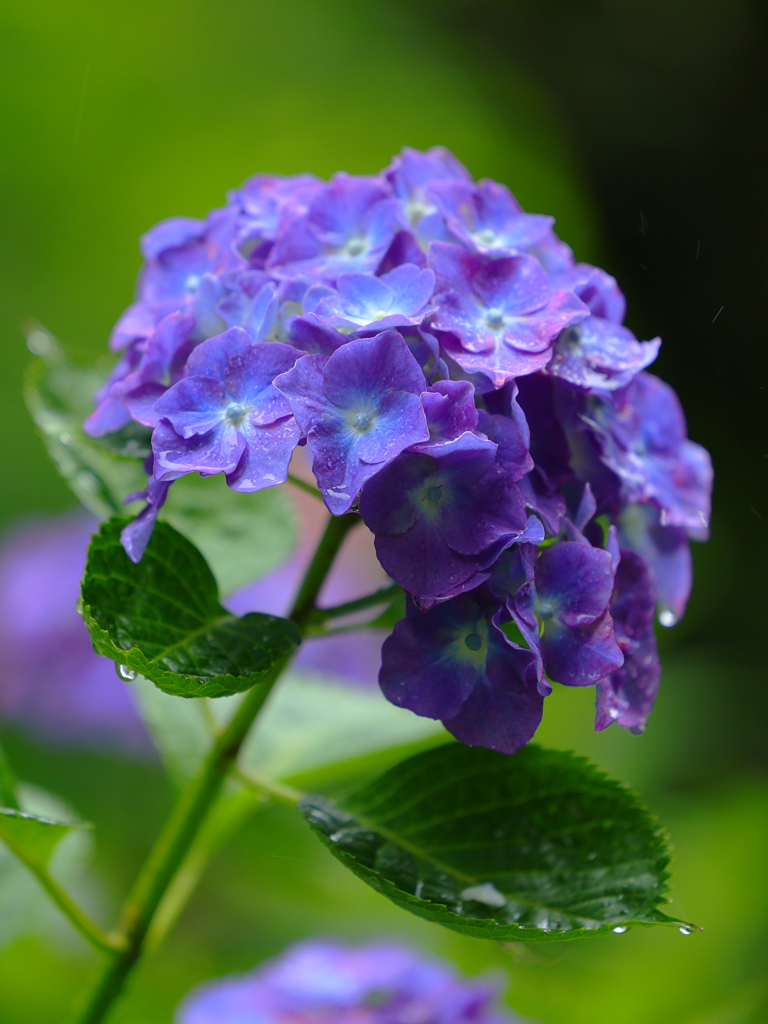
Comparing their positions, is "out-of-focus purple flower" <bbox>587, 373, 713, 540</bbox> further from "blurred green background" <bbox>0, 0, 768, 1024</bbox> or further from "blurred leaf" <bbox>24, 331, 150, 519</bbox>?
"blurred green background" <bbox>0, 0, 768, 1024</bbox>

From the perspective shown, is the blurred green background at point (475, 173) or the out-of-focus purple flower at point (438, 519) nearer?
the out-of-focus purple flower at point (438, 519)

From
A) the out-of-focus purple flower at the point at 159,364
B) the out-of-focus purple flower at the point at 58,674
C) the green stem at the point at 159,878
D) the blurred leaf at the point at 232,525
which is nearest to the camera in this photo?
the out-of-focus purple flower at the point at 159,364

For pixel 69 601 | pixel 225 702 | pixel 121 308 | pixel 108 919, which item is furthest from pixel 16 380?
pixel 225 702

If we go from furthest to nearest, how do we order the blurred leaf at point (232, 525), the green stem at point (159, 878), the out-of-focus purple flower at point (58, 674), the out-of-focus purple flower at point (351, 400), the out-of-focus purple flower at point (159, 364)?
the out-of-focus purple flower at point (58, 674) → the blurred leaf at point (232, 525) → the green stem at point (159, 878) → the out-of-focus purple flower at point (159, 364) → the out-of-focus purple flower at point (351, 400)

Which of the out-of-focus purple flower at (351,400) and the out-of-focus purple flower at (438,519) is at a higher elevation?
the out-of-focus purple flower at (351,400)

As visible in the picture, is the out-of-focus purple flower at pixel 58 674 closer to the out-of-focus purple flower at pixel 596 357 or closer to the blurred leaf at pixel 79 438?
the blurred leaf at pixel 79 438

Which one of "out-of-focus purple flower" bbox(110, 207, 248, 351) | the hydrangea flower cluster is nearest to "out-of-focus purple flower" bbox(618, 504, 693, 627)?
the hydrangea flower cluster

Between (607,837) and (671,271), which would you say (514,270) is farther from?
(671,271)

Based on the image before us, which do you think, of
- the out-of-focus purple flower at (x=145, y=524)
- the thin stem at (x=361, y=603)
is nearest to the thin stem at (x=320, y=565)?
the thin stem at (x=361, y=603)

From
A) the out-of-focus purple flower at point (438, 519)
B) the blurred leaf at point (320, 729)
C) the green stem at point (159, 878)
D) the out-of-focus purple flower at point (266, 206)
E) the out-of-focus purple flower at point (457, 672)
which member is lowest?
the blurred leaf at point (320, 729)

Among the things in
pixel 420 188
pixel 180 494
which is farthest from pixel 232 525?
pixel 420 188
